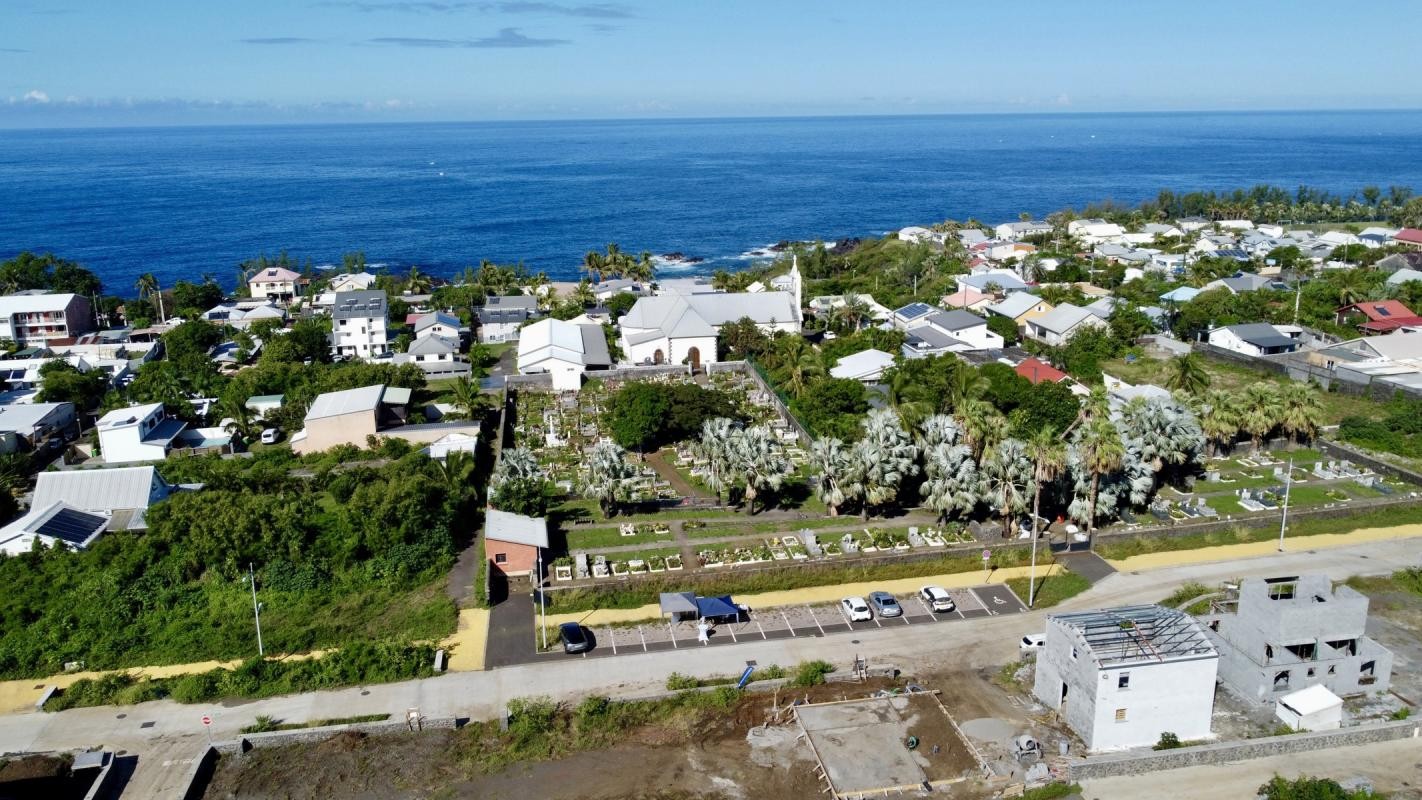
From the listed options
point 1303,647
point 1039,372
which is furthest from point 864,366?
point 1303,647

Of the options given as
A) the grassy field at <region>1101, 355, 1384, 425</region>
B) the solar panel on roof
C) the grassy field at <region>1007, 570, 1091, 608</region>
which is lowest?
the grassy field at <region>1007, 570, 1091, 608</region>

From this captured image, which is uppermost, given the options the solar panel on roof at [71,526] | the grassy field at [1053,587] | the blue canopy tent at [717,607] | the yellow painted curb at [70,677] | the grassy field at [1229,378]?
the grassy field at [1229,378]

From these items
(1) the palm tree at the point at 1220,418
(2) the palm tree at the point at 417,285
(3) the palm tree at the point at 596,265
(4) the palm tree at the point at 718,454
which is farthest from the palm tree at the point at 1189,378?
(2) the palm tree at the point at 417,285

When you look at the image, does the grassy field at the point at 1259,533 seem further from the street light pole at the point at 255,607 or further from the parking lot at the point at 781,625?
the street light pole at the point at 255,607

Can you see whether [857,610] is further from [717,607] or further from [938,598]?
[717,607]

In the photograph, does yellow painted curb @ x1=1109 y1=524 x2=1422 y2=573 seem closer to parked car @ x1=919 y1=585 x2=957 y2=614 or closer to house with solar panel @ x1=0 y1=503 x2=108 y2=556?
parked car @ x1=919 y1=585 x2=957 y2=614

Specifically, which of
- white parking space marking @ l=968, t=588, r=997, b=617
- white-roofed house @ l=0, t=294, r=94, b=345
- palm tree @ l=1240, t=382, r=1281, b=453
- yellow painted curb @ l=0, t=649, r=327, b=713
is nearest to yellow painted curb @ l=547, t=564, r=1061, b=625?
white parking space marking @ l=968, t=588, r=997, b=617

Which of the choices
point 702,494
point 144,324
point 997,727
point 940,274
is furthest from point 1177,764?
point 144,324
